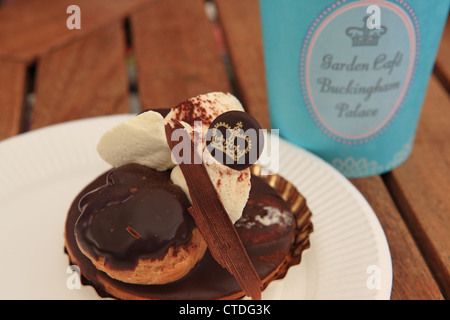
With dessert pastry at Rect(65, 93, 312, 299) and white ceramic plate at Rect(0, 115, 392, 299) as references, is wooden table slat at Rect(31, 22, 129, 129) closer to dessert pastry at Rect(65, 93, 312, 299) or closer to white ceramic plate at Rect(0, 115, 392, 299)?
white ceramic plate at Rect(0, 115, 392, 299)

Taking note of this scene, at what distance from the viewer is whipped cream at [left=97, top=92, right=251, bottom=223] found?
26.9 inches

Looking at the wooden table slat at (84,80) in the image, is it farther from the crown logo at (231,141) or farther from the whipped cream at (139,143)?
the crown logo at (231,141)

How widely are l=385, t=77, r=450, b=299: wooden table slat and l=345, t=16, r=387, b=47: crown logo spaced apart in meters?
0.33

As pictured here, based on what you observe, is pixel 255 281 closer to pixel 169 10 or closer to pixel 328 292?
pixel 328 292

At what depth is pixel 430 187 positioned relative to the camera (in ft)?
3.08

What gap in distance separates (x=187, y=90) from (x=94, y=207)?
655 millimetres

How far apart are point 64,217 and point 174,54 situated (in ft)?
2.42

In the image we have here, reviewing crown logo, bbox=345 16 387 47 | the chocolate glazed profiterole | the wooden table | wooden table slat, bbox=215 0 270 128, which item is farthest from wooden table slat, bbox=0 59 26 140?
crown logo, bbox=345 16 387 47

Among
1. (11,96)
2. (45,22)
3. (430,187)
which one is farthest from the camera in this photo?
(45,22)

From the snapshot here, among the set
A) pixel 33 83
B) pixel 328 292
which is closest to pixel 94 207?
pixel 328 292

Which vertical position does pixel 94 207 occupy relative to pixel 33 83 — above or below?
above

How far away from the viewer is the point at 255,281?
0.68 meters

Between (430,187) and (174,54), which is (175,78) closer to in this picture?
(174,54)

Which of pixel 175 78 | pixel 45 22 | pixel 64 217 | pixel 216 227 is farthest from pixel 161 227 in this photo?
pixel 45 22
